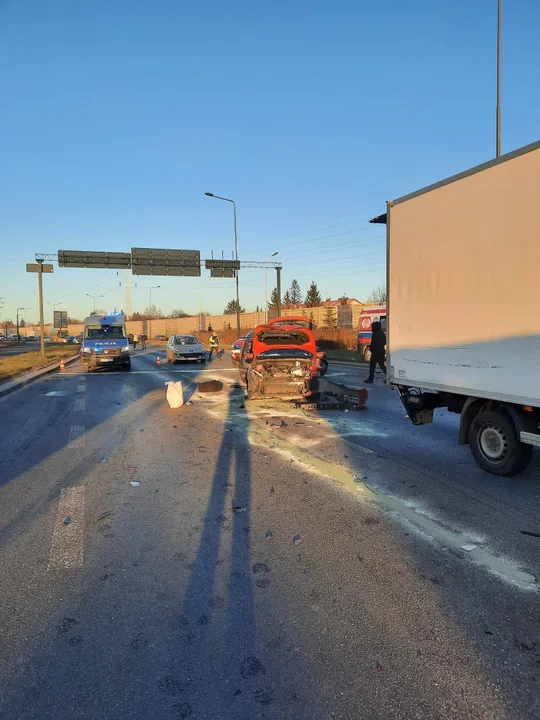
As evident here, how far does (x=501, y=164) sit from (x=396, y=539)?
4.04 m

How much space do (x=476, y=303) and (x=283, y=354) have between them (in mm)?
5728

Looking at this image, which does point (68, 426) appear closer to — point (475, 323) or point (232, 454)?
point (232, 454)

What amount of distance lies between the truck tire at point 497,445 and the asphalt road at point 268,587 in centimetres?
19

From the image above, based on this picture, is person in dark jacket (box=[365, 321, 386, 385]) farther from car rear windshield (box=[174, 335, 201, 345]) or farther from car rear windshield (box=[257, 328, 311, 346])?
car rear windshield (box=[174, 335, 201, 345])

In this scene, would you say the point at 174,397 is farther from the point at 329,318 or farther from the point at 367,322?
the point at 329,318

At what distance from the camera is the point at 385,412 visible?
10320 millimetres

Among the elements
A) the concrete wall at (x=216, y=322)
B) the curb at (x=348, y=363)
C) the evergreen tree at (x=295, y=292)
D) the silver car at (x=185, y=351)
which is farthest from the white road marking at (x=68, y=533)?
the evergreen tree at (x=295, y=292)

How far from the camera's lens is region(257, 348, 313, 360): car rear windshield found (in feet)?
35.4

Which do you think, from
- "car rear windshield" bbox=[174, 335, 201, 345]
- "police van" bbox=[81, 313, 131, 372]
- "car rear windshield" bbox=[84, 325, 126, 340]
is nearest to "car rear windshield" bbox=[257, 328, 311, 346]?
"police van" bbox=[81, 313, 131, 372]

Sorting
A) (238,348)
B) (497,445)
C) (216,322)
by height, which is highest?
(216,322)

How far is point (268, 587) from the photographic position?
3.31 metres

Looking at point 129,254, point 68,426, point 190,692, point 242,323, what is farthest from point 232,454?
point 242,323

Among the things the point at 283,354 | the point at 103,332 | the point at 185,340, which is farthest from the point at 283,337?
the point at 185,340

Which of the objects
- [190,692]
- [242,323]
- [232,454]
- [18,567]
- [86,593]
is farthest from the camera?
[242,323]
